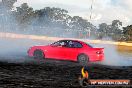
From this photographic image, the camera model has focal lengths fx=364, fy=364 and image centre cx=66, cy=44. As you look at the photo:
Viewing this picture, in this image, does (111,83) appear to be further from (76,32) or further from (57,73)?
(76,32)

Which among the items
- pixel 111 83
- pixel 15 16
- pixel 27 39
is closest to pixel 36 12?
pixel 15 16

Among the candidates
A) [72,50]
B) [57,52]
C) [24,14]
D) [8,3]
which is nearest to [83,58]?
[72,50]

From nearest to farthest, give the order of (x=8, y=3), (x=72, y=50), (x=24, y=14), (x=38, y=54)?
(x=72, y=50)
(x=38, y=54)
(x=8, y=3)
(x=24, y=14)

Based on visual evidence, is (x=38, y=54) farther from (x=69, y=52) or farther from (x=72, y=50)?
(x=72, y=50)

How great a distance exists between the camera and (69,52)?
22.0 metres

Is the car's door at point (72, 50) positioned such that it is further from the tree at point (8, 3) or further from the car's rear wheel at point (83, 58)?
the tree at point (8, 3)

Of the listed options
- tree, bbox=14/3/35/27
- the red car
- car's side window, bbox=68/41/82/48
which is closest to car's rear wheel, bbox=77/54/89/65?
the red car

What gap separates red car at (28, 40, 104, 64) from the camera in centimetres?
2195

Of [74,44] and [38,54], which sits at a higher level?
[74,44]

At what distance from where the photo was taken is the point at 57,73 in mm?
15773

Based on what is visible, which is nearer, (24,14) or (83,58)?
(83,58)

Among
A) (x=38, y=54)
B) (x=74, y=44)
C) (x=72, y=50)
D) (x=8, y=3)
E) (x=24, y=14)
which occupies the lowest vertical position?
(x=38, y=54)

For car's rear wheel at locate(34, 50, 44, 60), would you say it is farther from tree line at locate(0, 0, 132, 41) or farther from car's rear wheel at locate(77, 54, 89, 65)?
tree line at locate(0, 0, 132, 41)

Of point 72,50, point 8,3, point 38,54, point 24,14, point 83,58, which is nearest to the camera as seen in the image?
point 83,58
